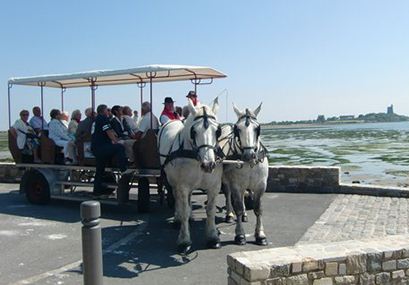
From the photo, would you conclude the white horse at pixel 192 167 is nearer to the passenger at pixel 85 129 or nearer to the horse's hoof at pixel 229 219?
the horse's hoof at pixel 229 219

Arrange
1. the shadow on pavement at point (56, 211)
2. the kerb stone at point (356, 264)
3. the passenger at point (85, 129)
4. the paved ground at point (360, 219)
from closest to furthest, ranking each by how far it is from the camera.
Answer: the kerb stone at point (356, 264)
the paved ground at point (360, 219)
the shadow on pavement at point (56, 211)
the passenger at point (85, 129)

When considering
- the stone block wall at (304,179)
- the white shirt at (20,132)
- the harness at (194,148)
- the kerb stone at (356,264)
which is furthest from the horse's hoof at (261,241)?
the white shirt at (20,132)

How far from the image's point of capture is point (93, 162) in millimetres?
11094

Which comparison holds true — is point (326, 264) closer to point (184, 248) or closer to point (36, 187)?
point (184, 248)

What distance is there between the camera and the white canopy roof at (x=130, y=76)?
33.0 ft

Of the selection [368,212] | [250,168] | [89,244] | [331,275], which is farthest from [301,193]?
[89,244]

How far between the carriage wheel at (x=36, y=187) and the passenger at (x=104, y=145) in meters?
1.91

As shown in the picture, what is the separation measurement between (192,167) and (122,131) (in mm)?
3688

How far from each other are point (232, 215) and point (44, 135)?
5143 mm

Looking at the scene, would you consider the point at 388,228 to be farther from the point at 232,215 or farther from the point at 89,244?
the point at 89,244

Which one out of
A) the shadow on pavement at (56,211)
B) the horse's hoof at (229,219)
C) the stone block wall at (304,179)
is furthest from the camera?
the stone block wall at (304,179)

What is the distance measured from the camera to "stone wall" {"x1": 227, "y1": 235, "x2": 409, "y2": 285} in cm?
468

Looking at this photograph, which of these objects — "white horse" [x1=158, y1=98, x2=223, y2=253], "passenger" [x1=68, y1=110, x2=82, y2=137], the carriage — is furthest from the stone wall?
"passenger" [x1=68, y1=110, x2=82, y2=137]

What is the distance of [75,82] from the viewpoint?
12.7 meters
